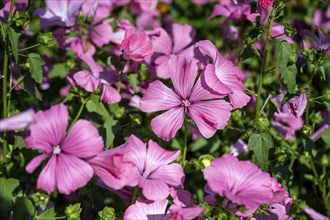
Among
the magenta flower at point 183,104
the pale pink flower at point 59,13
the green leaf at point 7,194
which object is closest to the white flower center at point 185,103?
the magenta flower at point 183,104

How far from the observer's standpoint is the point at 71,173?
1.09 m

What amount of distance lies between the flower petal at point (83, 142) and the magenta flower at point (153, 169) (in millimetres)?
91

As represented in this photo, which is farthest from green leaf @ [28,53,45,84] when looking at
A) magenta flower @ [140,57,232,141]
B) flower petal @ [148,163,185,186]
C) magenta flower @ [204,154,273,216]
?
magenta flower @ [204,154,273,216]

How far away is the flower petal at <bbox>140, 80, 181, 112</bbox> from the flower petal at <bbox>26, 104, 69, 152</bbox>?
0.88 feet

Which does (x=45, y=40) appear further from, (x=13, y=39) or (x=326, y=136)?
(x=326, y=136)

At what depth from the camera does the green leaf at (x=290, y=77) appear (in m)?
1.44

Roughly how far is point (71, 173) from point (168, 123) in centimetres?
32

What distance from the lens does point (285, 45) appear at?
56.6 inches

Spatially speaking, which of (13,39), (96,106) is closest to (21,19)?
(13,39)

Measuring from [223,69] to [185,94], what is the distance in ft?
0.37

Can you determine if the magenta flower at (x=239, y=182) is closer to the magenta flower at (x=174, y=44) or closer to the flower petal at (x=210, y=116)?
the flower petal at (x=210, y=116)

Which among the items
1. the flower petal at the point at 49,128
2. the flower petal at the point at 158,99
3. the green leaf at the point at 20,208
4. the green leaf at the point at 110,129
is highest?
the flower petal at the point at 49,128

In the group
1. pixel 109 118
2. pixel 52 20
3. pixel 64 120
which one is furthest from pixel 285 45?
pixel 52 20

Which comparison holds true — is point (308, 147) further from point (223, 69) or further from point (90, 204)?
point (90, 204)
